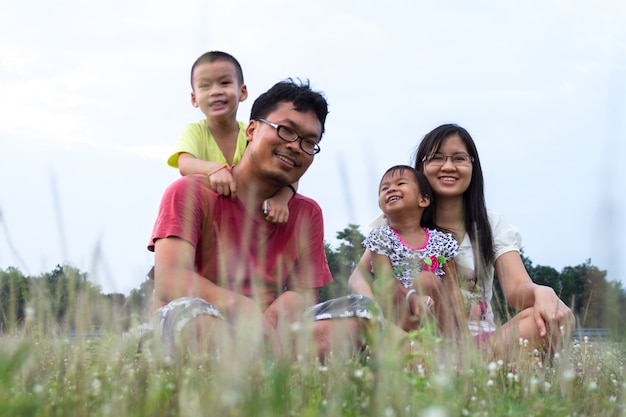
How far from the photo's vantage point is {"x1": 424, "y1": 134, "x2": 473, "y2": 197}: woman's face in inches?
216

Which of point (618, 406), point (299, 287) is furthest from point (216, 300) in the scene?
point (618, 406)

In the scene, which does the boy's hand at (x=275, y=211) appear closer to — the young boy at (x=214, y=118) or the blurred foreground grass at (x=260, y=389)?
the young boy at (x=214, y=118)

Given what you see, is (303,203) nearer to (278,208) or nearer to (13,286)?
(278,208)

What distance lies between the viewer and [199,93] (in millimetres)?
5762

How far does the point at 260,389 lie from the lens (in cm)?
266

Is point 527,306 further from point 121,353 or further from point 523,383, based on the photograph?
point 121,353

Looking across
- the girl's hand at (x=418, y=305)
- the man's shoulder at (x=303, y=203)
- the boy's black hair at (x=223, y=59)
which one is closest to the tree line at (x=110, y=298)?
the girl's hand at (x=418, y=305)

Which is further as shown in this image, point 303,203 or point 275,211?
point 303,203

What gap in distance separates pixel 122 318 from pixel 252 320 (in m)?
0.56

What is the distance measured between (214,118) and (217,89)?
22 cm

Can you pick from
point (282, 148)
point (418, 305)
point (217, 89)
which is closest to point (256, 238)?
point (282, 148)

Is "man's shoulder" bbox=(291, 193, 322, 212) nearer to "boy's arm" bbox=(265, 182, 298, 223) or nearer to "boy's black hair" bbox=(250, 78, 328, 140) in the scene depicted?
"boy's arm" bbox=(265, 182, 298, 223)

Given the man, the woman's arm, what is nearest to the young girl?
the woman's arm

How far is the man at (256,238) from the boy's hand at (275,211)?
0.10 m
